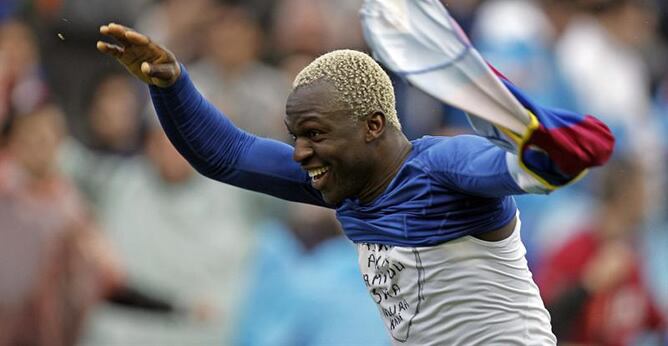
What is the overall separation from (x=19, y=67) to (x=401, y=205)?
233 inches

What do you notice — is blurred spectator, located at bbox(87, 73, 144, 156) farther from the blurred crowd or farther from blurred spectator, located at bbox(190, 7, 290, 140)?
blurred spectator, located at bbox(190, 7, 290, 140)

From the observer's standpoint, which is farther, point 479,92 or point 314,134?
point 314,134

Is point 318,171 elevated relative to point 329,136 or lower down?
lower down

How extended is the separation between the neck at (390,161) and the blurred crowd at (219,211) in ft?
11.6

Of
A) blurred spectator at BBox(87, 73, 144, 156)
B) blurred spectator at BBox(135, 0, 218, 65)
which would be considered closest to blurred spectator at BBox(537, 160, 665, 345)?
blurred spectator at BBox(87, 73, 144, 156)

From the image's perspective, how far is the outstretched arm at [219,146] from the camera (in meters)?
5.11

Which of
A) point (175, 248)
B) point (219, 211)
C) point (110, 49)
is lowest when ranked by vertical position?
point (175, 248)

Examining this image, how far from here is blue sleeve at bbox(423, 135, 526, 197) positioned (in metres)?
4.41

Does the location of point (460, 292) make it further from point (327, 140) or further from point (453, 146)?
point (327, 140)

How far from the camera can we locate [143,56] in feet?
16.3

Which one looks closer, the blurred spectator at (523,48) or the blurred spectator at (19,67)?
the blurred spectator at (19,67)

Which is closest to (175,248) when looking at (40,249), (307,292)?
(40,249)

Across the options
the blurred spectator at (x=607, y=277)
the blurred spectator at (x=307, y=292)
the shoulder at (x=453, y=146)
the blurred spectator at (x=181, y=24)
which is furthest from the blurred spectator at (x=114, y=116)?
the shoulder at (x=453, y=146)

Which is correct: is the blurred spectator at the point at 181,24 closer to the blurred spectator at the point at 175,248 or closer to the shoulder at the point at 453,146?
the blurred spectator at the point at 175,248
